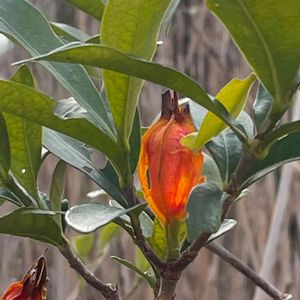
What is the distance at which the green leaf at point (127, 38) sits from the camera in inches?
16.1

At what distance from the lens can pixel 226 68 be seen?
2398 mm

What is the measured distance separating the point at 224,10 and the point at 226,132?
0.43 feet

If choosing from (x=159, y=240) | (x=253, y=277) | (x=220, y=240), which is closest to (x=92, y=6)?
(x=159, y=240)

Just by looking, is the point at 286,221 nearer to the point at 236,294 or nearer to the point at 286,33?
the point at 236,294

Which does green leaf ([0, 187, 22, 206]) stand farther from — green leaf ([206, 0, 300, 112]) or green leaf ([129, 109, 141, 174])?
green leaf ([206, 0, 300, 112])

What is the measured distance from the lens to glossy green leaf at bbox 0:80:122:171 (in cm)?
44

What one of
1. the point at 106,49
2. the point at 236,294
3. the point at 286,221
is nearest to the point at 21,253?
the point at 236,294

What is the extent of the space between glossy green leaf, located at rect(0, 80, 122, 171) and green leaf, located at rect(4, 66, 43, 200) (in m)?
0.07

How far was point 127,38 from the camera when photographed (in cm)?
42

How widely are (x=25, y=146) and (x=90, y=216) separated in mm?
134

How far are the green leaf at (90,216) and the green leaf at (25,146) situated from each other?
95 millimetres

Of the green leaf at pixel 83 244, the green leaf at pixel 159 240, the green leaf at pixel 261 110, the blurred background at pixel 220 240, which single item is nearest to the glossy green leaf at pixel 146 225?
the green leaf at pixel 159 240

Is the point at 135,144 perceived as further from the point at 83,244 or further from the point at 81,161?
the point at 83,244

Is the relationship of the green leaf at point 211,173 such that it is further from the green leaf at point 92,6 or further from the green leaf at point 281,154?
the green leaf at point 92,6
